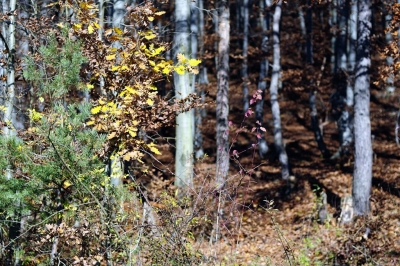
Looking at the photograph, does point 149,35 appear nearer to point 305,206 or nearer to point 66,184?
point 66,184

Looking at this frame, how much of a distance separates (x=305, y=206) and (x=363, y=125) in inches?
119

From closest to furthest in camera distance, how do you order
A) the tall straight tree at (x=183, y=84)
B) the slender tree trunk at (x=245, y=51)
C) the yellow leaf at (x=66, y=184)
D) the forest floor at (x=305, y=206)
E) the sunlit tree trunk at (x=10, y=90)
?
the yellow leaf at (x=66, y=184), the sunlit tree trunk at (x=10, y=90), the forest floor at (x=305, y=206), the tall straight tree at (x=183, y=84), the slender tree trunk at (x=245, y=51)

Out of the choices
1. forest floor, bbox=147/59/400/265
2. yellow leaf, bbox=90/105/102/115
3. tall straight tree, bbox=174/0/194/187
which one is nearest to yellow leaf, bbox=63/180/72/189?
yellow leaf, bbox=90/105/102/115

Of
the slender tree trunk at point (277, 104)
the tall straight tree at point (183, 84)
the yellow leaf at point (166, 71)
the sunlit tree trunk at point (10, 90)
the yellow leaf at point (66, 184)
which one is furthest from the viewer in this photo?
the slender tree trunk at point (277, 104)

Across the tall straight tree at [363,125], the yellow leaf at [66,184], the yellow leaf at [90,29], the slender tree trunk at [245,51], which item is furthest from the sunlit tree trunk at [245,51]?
the yellow leaf at [66,184]

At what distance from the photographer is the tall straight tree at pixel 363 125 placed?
12.4 metres

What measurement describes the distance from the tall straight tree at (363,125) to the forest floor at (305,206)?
0.43 m

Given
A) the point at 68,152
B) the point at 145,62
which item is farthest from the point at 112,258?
the point at 145,62

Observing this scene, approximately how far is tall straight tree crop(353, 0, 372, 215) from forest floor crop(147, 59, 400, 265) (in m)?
0.43

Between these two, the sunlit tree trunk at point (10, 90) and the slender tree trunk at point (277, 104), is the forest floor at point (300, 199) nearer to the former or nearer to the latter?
the slender tree trunk at point (277, 104)

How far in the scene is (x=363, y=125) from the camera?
12469mm

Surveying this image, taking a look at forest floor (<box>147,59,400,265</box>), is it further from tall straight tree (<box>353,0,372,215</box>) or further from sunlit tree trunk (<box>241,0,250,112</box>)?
sunlit tree trunk (<box>241,0,250,112</box>)

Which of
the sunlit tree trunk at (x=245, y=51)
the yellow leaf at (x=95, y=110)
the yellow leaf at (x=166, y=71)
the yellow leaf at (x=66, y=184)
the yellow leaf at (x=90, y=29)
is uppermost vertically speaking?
the sunlit tree trunk at (x=245, y=51)

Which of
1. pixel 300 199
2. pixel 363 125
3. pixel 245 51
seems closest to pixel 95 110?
pixel 363 125
